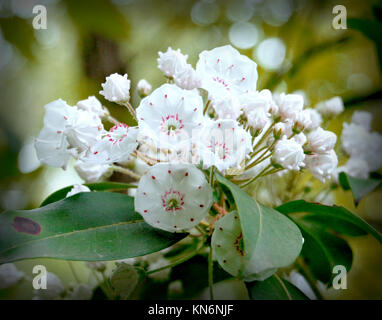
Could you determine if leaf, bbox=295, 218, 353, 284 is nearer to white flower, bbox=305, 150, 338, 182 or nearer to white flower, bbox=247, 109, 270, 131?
white flower, bbox=305, 150, 338, 182

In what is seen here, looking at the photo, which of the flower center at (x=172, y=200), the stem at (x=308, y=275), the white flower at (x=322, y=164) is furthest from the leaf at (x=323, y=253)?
the flower center at (x=172, y=200)

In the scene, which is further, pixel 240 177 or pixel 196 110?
pixel 240 177

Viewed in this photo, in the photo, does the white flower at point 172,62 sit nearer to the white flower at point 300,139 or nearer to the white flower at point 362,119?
the white flower at point 300,139

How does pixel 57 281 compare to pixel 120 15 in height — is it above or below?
below

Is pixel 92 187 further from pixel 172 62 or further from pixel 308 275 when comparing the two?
pixel 308 275

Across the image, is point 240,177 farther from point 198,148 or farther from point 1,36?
point 1,36

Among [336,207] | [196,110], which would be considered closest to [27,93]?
[196,110]
